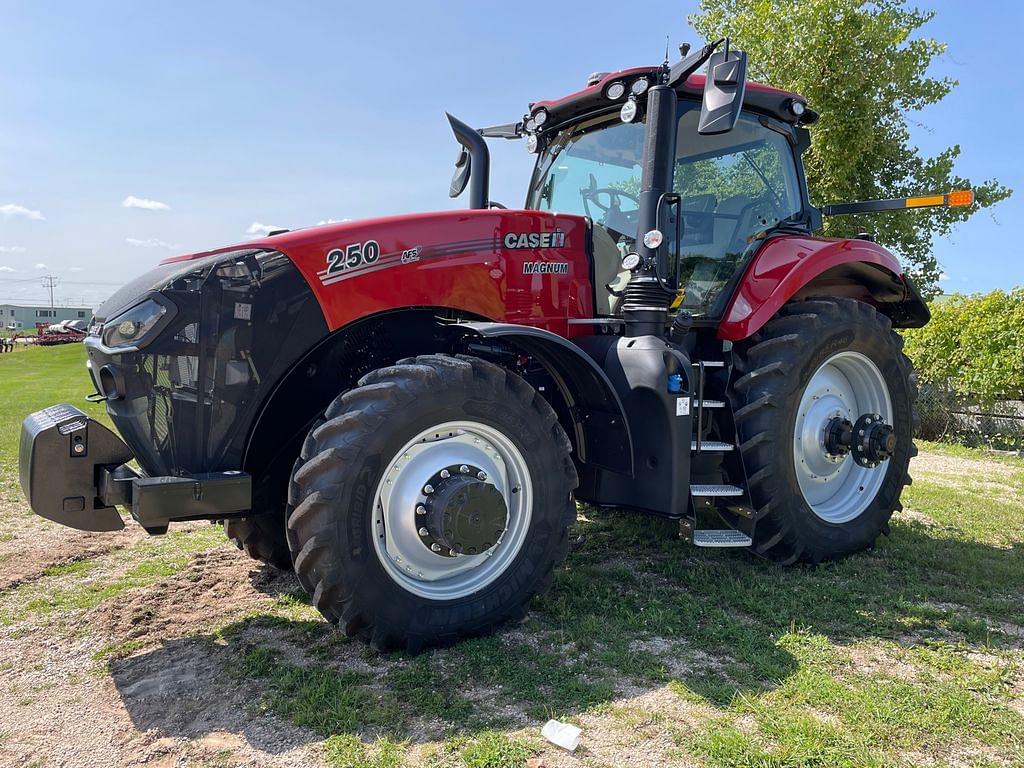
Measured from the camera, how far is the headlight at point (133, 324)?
3100 millimetres

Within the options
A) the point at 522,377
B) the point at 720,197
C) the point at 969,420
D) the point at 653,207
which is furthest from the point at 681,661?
the point at 969,420

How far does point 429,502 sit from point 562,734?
3.56 feet

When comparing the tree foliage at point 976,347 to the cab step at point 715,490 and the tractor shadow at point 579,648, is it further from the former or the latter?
the cab step at point 715,490

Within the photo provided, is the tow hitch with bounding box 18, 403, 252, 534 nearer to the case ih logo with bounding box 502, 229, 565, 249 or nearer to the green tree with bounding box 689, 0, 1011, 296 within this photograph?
the case ih logo with bounding box 502, 229, 565, 249

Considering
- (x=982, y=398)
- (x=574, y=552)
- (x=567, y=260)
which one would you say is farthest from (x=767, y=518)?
(x=982, y=398)

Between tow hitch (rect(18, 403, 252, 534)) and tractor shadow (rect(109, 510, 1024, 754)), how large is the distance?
26.7 inches

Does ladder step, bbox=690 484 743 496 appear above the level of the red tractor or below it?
below

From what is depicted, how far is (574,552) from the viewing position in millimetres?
4707

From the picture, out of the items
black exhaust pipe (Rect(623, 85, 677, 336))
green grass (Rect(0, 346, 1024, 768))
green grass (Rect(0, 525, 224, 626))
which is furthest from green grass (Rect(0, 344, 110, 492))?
black exhaust pipe (Rect(623, 85, 677, 336))

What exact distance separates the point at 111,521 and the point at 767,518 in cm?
330

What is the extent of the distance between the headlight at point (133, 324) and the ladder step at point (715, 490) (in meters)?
2.71

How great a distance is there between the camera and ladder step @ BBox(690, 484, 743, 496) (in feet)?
12.9

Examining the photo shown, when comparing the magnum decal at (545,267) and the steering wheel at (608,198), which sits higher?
the steering wheel at (608,198)

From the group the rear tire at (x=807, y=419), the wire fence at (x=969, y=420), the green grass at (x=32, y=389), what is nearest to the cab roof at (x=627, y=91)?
the rear tire at (x=807, y=419)
